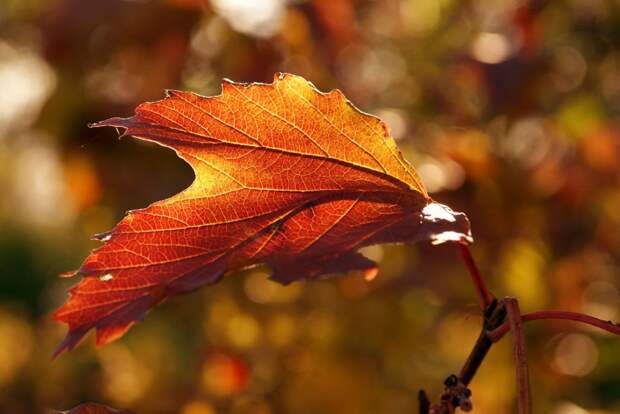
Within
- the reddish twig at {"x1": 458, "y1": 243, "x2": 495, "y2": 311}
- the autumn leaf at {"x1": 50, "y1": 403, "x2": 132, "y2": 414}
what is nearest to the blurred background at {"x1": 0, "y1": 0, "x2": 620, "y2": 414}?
the reddish twig at {"x1": 458, "y1": 243, "x2": 495, "y2": 311}

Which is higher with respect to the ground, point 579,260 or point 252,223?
point 579,260

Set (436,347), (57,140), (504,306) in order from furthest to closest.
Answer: (57,140), (436,347), (504,306)

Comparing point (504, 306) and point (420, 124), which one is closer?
point (504, 306)

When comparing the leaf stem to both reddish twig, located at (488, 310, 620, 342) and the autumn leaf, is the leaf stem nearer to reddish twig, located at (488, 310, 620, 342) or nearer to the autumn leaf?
reddish twig, located at (488, 310, 620, 342)

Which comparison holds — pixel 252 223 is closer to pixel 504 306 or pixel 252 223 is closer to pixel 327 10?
pixel 504 306

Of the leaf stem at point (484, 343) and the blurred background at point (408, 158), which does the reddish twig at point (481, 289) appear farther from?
the blurred background at point (408, 158)

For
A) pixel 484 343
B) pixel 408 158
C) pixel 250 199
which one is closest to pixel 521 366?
pixel 484 343

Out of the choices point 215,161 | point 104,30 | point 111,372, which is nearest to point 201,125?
point 215,161
